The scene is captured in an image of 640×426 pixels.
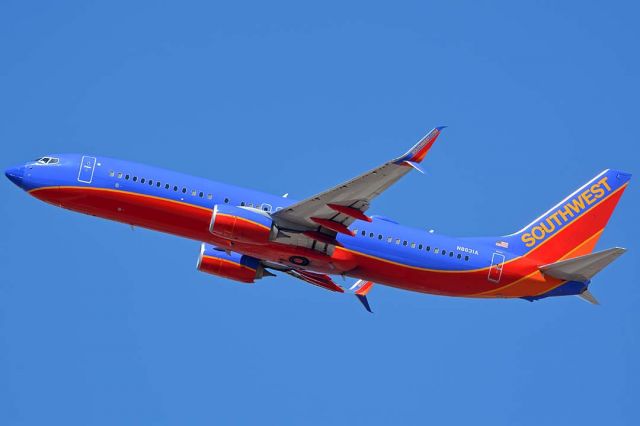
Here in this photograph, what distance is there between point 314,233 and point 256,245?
122 inches

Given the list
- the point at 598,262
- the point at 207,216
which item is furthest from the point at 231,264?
the point at 598,262

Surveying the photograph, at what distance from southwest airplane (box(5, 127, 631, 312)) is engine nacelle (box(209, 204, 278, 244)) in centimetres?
5

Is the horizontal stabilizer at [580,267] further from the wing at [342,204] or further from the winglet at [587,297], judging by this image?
the wing at [342,204]

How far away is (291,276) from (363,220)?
36.9 ft

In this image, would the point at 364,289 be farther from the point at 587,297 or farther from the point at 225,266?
the point at 587,297

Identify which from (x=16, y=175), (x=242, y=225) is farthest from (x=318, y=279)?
(x=16, y=175)

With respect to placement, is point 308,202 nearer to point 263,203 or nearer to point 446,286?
point 263,203

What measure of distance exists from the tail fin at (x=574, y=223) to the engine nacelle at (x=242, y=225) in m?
14.8

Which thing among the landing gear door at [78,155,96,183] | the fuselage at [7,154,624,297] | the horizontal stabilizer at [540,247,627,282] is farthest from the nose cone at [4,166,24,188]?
the horizontal stabilizer at [540,247,627,282]

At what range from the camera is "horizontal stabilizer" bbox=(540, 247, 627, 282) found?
53156 millimetres

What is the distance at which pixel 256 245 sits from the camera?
52781mm

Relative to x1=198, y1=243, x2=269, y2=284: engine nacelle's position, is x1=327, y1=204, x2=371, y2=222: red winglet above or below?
above

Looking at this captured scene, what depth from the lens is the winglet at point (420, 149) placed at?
4494 cm

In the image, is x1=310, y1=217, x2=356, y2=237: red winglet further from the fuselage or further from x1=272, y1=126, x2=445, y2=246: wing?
the fuselage
